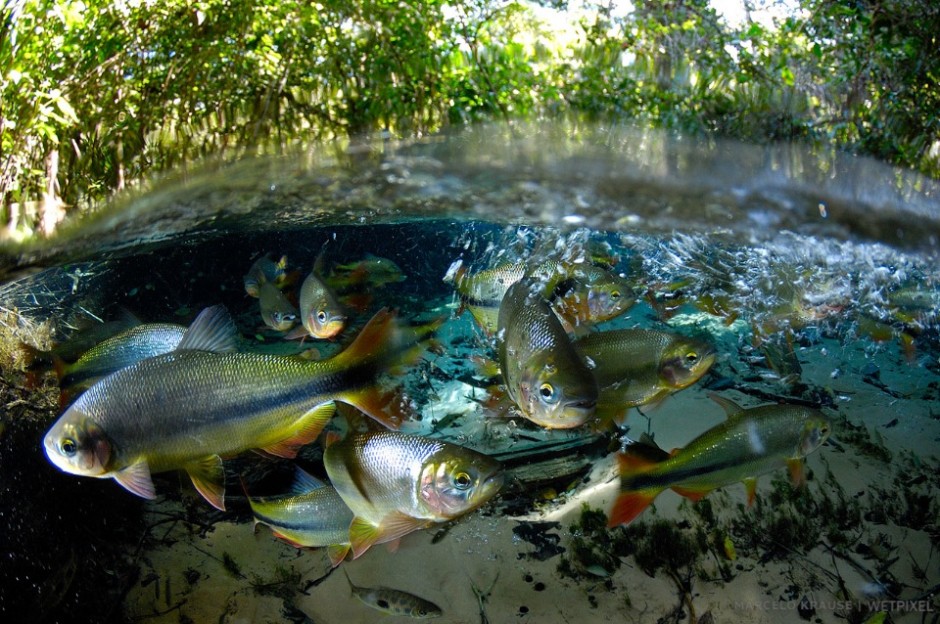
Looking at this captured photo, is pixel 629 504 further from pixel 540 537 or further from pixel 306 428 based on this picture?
pixel 306 428

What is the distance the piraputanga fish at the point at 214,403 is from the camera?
2.87 meters

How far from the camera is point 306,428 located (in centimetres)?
302

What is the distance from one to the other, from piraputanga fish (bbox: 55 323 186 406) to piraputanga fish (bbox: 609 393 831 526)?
2694 millimetres

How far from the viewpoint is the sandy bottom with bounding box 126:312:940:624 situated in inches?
176

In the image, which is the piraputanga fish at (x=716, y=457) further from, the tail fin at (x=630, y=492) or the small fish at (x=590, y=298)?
the small fish at (x=590, y=298)

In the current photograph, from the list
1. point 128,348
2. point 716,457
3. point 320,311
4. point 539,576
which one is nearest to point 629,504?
point 716,457

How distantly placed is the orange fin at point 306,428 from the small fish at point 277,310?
51.2 inches

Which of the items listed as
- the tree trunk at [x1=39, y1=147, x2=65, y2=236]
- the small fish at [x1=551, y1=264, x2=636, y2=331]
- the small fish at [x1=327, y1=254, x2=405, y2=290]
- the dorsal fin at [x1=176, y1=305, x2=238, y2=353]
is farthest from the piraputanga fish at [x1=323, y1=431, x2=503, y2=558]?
the tree trunk at [x1=39, y1=147, x2=65, y2=236]

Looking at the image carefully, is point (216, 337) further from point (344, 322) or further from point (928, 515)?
point (928, 515)

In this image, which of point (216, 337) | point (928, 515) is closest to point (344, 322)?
point (216, 337)

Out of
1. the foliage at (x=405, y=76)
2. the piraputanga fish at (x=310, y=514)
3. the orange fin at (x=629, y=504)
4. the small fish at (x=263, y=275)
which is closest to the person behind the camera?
the piraputanga fish at (x=310, y=514)

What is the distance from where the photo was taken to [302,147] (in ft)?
19.6

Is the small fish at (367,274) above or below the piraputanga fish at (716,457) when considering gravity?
above

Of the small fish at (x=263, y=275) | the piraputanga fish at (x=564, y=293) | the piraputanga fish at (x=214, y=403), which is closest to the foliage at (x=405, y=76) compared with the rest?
the small fish at (x=263, y=275)
